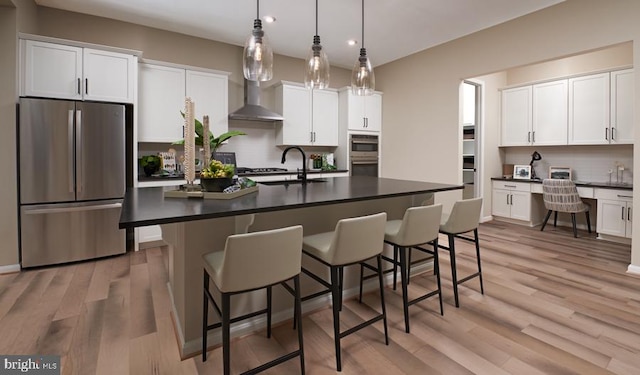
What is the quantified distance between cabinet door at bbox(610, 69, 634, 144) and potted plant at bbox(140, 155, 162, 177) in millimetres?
6100

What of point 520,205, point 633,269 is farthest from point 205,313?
point 520,205

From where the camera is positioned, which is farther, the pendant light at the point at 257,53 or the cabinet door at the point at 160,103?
the cabinet door at the point at 160,103

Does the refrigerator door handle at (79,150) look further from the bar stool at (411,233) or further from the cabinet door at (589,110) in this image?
the cabinet door at (589,110)

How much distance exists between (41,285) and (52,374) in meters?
1.54

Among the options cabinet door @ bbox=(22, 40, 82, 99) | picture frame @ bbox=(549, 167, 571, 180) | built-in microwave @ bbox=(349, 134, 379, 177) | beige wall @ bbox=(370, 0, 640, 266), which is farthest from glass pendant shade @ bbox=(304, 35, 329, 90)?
picture frame @ bbox=(549, 167, 571, 180)

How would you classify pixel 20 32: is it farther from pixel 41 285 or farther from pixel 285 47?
pixel 285 47

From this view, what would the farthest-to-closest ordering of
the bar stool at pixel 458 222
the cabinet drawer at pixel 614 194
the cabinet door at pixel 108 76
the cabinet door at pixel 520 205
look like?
1. the cabinet door at pixel 520 205
2. the cabinet drawer at pixel 614 194
3. the cabinet door at pixel 108 76
4. the bar stool at pixel 458 222

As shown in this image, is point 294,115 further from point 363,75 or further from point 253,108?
point 363,75

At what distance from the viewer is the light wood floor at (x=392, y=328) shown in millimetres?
1743

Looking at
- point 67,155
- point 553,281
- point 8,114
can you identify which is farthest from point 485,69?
point 8,114

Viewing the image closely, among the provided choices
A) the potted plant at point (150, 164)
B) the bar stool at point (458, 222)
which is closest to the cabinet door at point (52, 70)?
the potted plant at point (150, 164)

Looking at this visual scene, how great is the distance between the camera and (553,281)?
9.52 ft

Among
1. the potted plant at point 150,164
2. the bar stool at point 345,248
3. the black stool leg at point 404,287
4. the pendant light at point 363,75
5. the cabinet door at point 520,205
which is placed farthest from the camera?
the cabinet door at point 520,205

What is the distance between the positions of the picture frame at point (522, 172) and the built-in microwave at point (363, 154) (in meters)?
2.38
